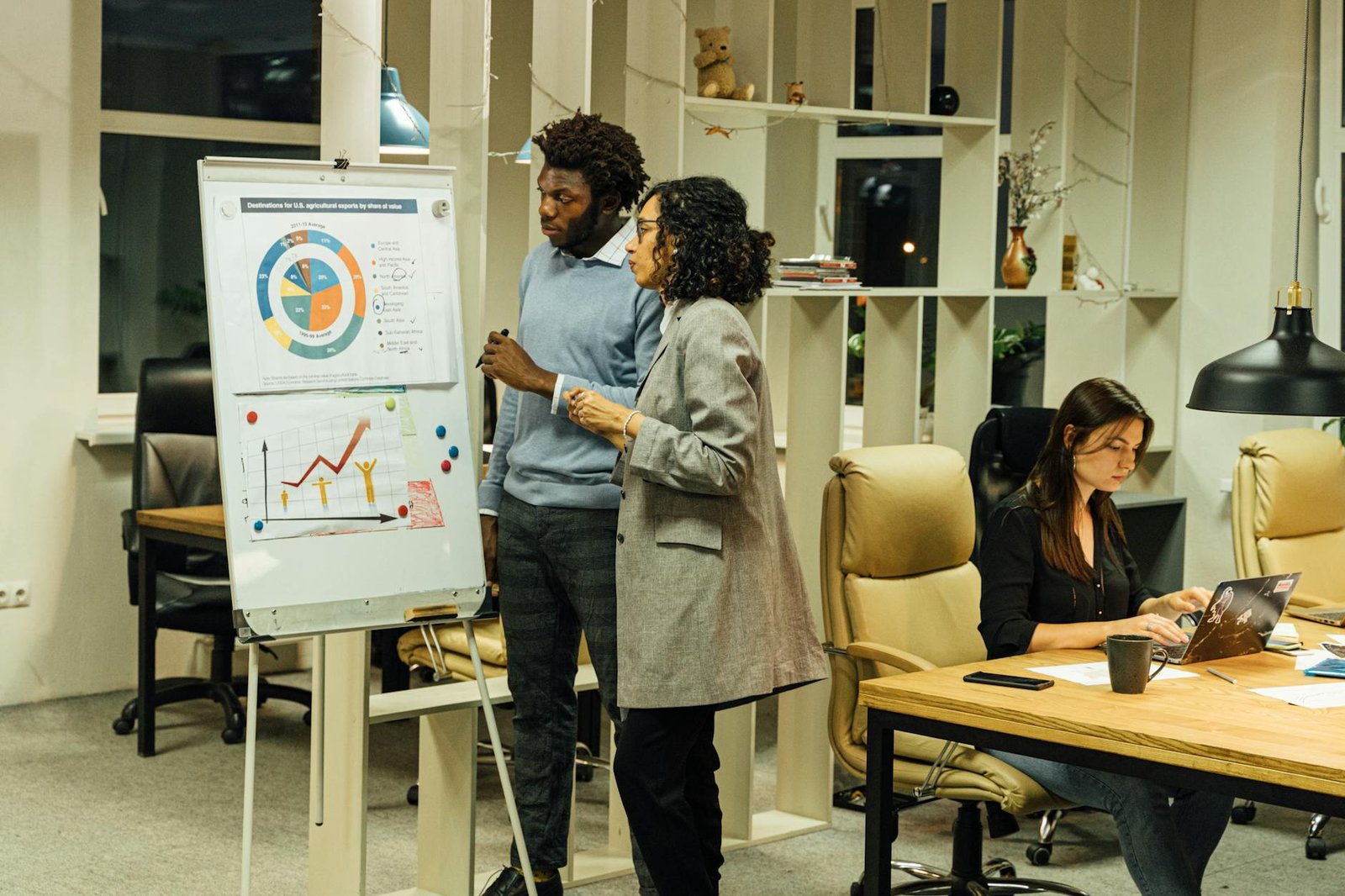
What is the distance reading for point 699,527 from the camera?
8.56 feet

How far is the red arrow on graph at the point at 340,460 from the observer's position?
279 centimetres

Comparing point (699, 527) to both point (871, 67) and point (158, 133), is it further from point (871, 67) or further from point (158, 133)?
point (871, 67)

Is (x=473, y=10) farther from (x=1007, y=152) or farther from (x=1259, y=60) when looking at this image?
(x=1259, y=60)

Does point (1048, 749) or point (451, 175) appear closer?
point (1048, 749)

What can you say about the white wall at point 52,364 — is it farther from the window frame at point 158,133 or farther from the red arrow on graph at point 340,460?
the red arrow on graph at point 340,460

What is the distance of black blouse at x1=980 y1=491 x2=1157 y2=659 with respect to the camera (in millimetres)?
2992

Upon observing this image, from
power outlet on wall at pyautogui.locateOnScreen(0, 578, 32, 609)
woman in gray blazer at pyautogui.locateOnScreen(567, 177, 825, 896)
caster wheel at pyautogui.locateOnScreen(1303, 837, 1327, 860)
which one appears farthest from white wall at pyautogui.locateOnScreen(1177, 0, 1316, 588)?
power outlet on wall at pyautogui.locateOnScreen(0, 578, 32, 609)

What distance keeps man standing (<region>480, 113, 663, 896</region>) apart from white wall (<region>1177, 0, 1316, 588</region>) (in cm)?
301

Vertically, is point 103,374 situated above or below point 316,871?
above

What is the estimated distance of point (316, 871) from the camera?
3.31 m

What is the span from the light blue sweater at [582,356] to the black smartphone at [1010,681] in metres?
0.76

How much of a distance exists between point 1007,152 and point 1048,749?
3.18 m

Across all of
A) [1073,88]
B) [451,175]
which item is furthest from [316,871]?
[1073,88]

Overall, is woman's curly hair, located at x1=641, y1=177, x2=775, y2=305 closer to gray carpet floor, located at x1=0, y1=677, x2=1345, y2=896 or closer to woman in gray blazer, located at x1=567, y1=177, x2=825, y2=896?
woman in gray blazer, located at x1=567, y1=177, x2=825, y2=896
